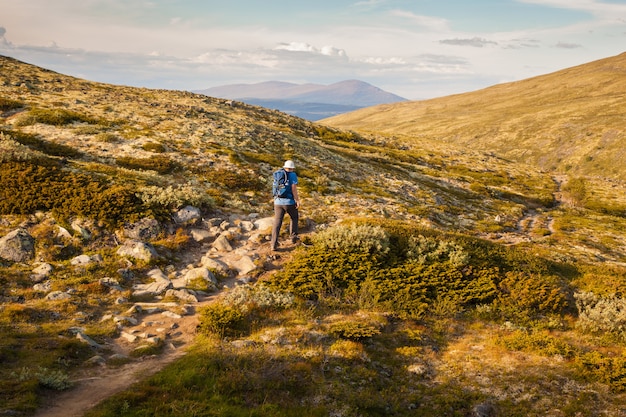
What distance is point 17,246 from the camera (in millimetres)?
14555

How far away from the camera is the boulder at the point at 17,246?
46.8ft

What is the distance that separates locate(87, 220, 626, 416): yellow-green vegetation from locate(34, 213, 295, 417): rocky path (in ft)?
1.89

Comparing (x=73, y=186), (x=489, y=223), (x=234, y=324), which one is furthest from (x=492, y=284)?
(x=489, y=223)

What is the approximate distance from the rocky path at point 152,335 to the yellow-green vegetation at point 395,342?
58 cm

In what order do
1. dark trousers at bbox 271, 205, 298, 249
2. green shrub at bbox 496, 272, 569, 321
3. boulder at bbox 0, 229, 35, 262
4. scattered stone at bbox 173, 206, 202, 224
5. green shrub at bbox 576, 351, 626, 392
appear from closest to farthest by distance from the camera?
green shrub at bbox 576, 351, 626, 392 → green shrub at bbox 496, 272, 569, 321 → boulder at bbox 0, 229, 35, 262 → dark trousers at bbox 271, 205, 298, 249 → scattered stone at bbox 173, 206, 202, 224

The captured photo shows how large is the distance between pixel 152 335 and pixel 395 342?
7.21 meters

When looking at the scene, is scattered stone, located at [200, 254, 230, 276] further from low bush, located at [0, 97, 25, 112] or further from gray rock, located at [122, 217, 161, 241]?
low bush, located at [0, 97, 25, 112]

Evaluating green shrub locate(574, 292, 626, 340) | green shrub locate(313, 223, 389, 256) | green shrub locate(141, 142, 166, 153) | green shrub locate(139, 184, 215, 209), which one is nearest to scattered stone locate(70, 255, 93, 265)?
green shrub locate(139, 184, 215, 209)

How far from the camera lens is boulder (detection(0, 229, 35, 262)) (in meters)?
14.3

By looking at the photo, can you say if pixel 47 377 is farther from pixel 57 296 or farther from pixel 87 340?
pixel 57 296

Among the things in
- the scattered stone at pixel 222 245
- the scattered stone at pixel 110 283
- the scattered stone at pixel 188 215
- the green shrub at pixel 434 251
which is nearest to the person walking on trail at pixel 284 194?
the scattered stone at pixel 222 245

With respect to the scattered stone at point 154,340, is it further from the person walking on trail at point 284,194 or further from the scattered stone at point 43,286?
the person walking on trail at point 284,194

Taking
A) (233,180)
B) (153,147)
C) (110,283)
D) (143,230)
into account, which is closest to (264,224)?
(143,230)

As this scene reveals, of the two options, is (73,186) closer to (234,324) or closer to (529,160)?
(234,324)
